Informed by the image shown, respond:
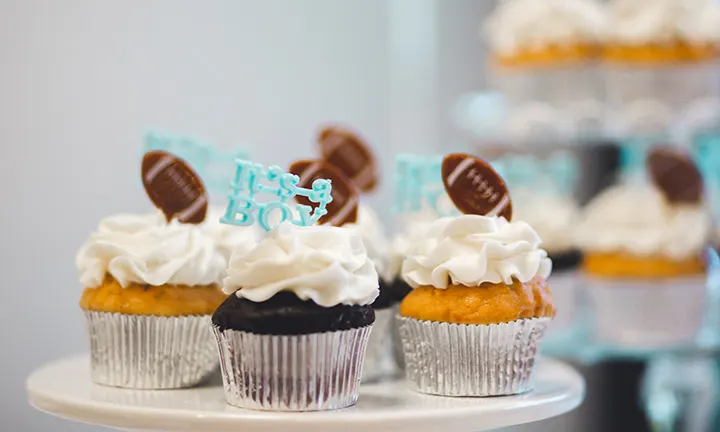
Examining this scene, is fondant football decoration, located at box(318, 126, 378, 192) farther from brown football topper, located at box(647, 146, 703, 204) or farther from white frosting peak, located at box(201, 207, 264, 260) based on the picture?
brown football topper, located at box(647, 146, 703, 204)

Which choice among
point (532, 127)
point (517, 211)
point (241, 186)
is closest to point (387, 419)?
point (241, 186)

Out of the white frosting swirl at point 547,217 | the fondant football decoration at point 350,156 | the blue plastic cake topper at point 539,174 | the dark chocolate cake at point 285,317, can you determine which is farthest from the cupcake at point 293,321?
the blue plastic cake topper at point 539,174

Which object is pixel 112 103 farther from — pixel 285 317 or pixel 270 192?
pixel 285 317

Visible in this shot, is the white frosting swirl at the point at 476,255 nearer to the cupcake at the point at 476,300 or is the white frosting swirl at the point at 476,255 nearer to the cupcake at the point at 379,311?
the cupcake at the point at 476,300

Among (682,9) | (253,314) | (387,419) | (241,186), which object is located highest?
(682,9)

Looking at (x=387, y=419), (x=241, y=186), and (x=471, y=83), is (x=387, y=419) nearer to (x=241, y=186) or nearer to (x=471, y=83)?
(x=241, y=186)

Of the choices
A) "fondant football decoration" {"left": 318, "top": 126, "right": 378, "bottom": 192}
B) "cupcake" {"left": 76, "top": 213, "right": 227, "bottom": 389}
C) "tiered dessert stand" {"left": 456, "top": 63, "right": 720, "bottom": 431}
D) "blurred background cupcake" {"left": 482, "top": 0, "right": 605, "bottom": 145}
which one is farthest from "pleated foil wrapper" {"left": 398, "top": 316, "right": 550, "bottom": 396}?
"blurred background cupcake" {"left": 482, "top": 0, "right": 605, "bottom": 145}
